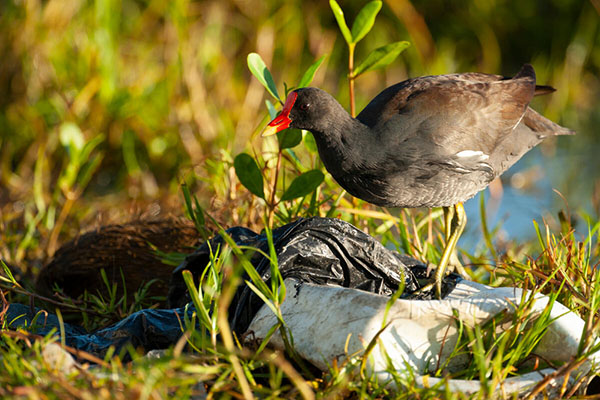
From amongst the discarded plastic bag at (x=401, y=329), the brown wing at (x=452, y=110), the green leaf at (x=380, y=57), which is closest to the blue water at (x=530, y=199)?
the brown wing at (x=452, y=110)

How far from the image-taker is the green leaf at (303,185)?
244cm

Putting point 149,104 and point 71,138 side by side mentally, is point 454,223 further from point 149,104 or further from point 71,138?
point 149,104

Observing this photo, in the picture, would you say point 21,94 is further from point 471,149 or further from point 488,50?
point 488,50

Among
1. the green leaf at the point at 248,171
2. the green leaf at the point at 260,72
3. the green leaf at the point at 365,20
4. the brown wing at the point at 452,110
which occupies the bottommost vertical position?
the green leaf at the point at 248,171

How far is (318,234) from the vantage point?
2141mm

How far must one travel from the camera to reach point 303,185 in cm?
246

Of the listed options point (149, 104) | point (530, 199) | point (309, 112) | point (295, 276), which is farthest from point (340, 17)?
point (530, 199)

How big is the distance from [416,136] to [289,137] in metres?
0.49

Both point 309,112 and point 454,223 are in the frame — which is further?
point 454,223

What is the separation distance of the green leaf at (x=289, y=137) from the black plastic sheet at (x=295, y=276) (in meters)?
0.43

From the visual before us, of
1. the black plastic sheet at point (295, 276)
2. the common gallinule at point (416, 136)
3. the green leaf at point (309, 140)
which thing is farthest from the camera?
the green leaf at point (309, 140)

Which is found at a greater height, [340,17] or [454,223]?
[340,17]

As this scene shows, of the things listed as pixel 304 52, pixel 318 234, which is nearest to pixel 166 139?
pixel 304 52

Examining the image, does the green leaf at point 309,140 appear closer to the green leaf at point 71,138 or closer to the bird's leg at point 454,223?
the bird's leg at point 454,223
